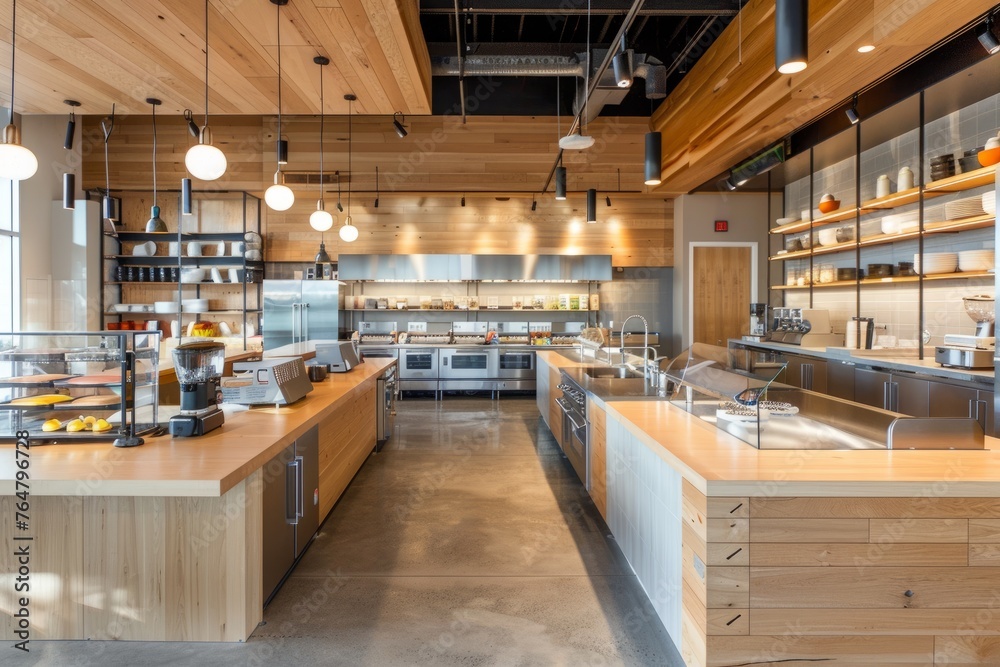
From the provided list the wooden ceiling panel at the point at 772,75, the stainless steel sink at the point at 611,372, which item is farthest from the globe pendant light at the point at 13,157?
the wooden ceiling panel at the point at 772,75

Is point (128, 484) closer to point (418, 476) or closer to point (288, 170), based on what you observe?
point (418, 476)

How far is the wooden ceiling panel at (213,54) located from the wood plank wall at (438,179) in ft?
9.72

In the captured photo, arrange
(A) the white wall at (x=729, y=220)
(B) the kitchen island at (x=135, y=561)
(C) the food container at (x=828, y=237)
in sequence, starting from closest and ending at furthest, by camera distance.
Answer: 1. (B) the kitchen island at (x=135, y=561)
2. (C) the food container at (x=828, y=237)
3. (A) the white wall at (x=729, y=220)

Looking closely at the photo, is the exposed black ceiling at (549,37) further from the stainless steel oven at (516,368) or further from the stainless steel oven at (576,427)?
the stainless steel oven at (516,368)

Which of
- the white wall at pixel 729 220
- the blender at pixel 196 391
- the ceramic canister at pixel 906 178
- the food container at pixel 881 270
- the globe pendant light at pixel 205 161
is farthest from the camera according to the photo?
the white wall at pixel 729 220

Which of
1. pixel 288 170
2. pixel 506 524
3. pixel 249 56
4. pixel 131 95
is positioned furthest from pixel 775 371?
pixel 288 170

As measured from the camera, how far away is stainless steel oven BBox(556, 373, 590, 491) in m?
4.05

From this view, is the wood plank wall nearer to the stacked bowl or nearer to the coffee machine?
the coffee machine

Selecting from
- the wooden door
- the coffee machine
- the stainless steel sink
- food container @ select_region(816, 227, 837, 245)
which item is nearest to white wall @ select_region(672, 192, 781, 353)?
the wooden door

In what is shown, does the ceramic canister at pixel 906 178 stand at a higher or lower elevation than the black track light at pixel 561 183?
lower

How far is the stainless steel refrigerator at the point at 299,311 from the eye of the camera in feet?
28.9

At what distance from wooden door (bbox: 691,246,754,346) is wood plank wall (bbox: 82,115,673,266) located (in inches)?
26.8

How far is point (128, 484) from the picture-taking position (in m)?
1.95

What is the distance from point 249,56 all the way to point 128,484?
3.63 metres
